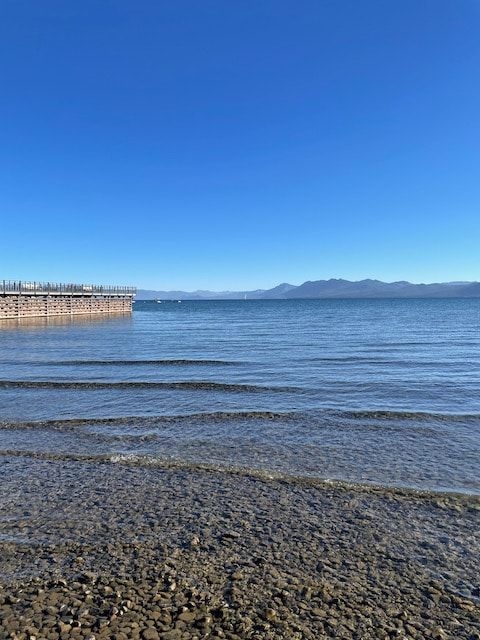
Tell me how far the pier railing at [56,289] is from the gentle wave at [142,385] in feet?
160

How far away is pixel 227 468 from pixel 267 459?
1.05 meters

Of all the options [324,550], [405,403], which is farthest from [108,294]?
[324,550]

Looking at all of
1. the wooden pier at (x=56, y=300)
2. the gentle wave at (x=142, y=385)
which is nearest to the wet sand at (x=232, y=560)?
the gentle wave at (x=142, y=385)

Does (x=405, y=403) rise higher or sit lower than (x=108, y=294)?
lower

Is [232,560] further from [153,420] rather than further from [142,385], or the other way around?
[142,385]

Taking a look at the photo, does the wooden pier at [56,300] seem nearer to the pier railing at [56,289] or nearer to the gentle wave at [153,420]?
the pier railing at [56,289]

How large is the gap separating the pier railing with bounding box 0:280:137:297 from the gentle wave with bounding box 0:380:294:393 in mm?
48727

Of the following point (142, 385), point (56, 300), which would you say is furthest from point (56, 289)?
point (142, 385)

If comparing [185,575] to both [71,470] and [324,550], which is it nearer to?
[324,550]

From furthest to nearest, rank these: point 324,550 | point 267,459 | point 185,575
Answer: point 267,459 → point 324,550 → point 185,575

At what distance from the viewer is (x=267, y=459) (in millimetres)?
10156

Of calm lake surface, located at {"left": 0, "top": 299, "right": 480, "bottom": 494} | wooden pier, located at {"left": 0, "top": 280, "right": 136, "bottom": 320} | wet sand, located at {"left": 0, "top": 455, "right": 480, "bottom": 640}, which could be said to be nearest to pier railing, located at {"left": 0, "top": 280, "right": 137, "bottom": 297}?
wooden pier, located at {"left": 0, "top": 280, "right": 136, "bottom": 320}

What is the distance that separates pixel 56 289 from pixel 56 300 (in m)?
2.37

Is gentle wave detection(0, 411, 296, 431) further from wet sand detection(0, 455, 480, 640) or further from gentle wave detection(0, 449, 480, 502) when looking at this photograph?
wet sand detection(0, 455, 480, 640)
